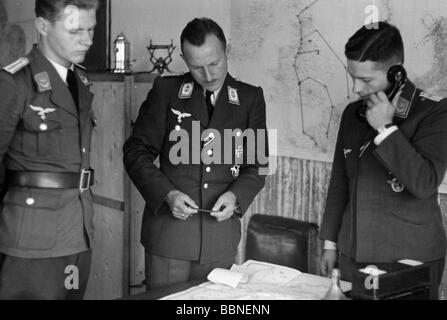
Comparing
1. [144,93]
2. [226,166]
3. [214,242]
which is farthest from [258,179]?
[144,93]

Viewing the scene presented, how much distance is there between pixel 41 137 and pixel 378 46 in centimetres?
135

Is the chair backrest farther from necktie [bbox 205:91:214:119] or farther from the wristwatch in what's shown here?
the wristwatch

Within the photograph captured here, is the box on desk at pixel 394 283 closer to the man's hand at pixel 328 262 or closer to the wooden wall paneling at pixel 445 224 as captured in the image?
the man's hand at pixel 328 262

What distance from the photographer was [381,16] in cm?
323

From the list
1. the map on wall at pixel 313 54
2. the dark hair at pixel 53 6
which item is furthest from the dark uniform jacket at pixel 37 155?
the map on wall at pixel 313 54

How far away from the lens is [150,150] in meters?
2.87

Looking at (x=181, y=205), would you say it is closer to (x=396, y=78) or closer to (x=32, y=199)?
(x=32, y=199)

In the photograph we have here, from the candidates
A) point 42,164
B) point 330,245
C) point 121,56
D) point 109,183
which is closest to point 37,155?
point 42,164

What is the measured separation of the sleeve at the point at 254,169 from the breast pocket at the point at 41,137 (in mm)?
786

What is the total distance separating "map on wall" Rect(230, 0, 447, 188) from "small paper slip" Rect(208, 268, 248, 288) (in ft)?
4.73

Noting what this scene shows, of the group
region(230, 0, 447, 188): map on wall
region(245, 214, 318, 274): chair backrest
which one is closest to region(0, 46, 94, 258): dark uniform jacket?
region(245, 214, 318, 274): chair backrest

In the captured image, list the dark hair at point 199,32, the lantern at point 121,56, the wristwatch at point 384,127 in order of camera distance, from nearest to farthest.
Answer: the wristwatch at point 384,127
the dark hair at point 199,32
the lantern at point 121,56

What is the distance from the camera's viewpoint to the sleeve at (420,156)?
225 centimetres
